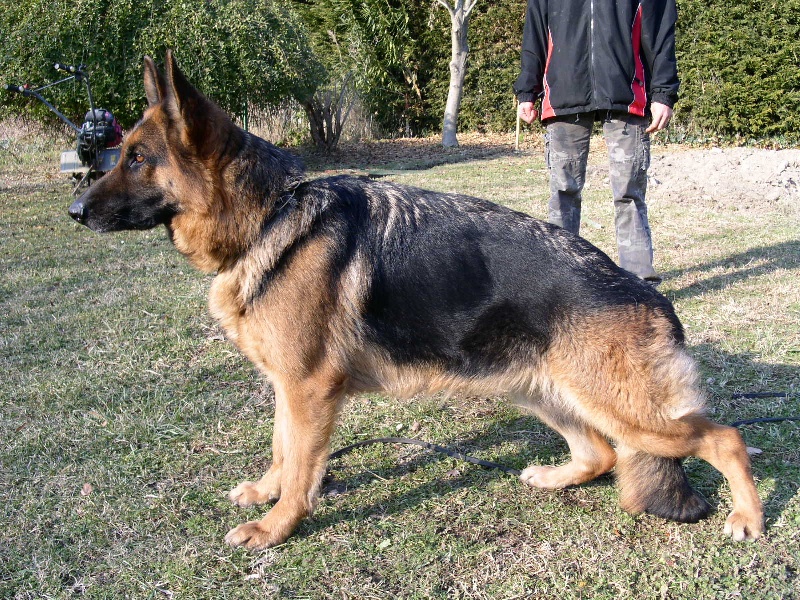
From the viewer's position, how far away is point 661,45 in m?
5.29

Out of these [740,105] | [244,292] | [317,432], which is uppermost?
[740,105]

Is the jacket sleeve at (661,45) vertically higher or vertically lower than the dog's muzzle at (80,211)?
higher

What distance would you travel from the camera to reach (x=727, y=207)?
10383mm

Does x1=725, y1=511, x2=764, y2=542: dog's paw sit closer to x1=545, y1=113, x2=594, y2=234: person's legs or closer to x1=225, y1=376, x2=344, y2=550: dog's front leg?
x1=225, y1=376, x2=344, y2=550: dog's front leg

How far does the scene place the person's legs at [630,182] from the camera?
17.9 feet

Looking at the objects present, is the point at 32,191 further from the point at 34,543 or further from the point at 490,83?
the point at 490,83

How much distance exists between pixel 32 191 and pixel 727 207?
12.3 metres

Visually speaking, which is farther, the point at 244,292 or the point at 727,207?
the point at 727,207

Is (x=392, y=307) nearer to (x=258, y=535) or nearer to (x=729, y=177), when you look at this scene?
(x=258, y=535)

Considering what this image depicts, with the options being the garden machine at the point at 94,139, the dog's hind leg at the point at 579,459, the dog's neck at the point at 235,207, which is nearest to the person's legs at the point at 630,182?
the dog's hind leg at the point at 579,459

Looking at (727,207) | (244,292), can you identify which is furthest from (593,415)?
(727,207)

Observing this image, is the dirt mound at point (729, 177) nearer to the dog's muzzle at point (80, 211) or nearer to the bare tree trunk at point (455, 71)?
the bare tree trunk at point (455, 71)

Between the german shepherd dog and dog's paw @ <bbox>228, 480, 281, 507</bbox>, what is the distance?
0.86 ft

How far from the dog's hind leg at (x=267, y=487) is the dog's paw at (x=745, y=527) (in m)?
2.32
